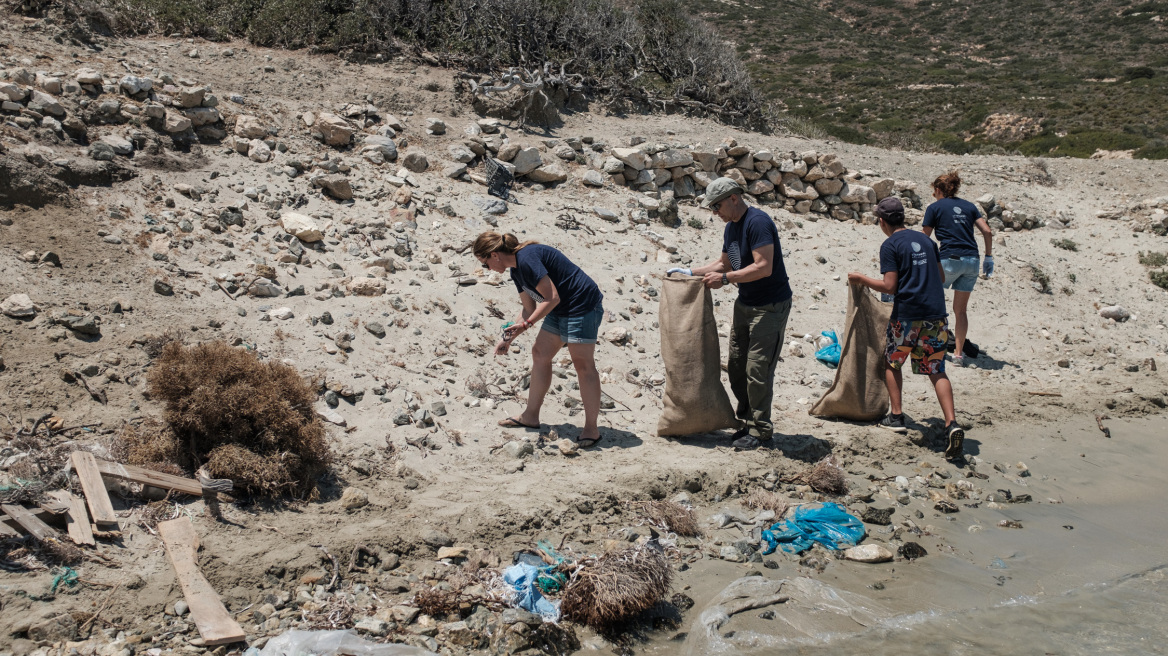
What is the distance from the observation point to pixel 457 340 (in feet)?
19.1

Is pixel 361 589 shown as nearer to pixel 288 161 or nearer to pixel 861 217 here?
pixel 288 161

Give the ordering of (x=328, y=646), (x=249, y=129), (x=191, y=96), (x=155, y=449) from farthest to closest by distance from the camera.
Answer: (x=249, y=129) → (x=191, y=96) → (x=155, y=449) → (x=328, y=646)

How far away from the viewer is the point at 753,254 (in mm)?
4488

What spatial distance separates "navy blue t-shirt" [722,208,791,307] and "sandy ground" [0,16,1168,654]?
103 centimetres

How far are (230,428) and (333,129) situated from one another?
15.5 feet

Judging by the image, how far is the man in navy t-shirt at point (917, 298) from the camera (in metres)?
4.85

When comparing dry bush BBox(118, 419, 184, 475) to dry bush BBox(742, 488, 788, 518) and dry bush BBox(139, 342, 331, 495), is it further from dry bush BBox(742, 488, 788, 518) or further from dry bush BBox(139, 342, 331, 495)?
dry bush BBox(742, 488, 788, 518)

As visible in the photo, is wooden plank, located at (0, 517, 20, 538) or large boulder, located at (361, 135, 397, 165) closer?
wooden plank, located at (0, 517, 20, 538)

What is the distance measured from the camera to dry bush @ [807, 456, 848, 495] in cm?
456

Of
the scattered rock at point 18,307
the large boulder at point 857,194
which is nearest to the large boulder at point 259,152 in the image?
the scattered rock at point 18,307

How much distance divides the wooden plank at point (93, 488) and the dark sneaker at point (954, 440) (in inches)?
184

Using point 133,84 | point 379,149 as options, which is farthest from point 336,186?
point 133,84

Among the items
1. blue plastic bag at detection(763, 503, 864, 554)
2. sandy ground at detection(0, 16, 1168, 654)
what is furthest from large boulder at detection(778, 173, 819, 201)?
blue plastic bag at detection(763, 503, 864, 554)

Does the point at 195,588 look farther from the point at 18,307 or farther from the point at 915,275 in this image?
the point at 915,275
